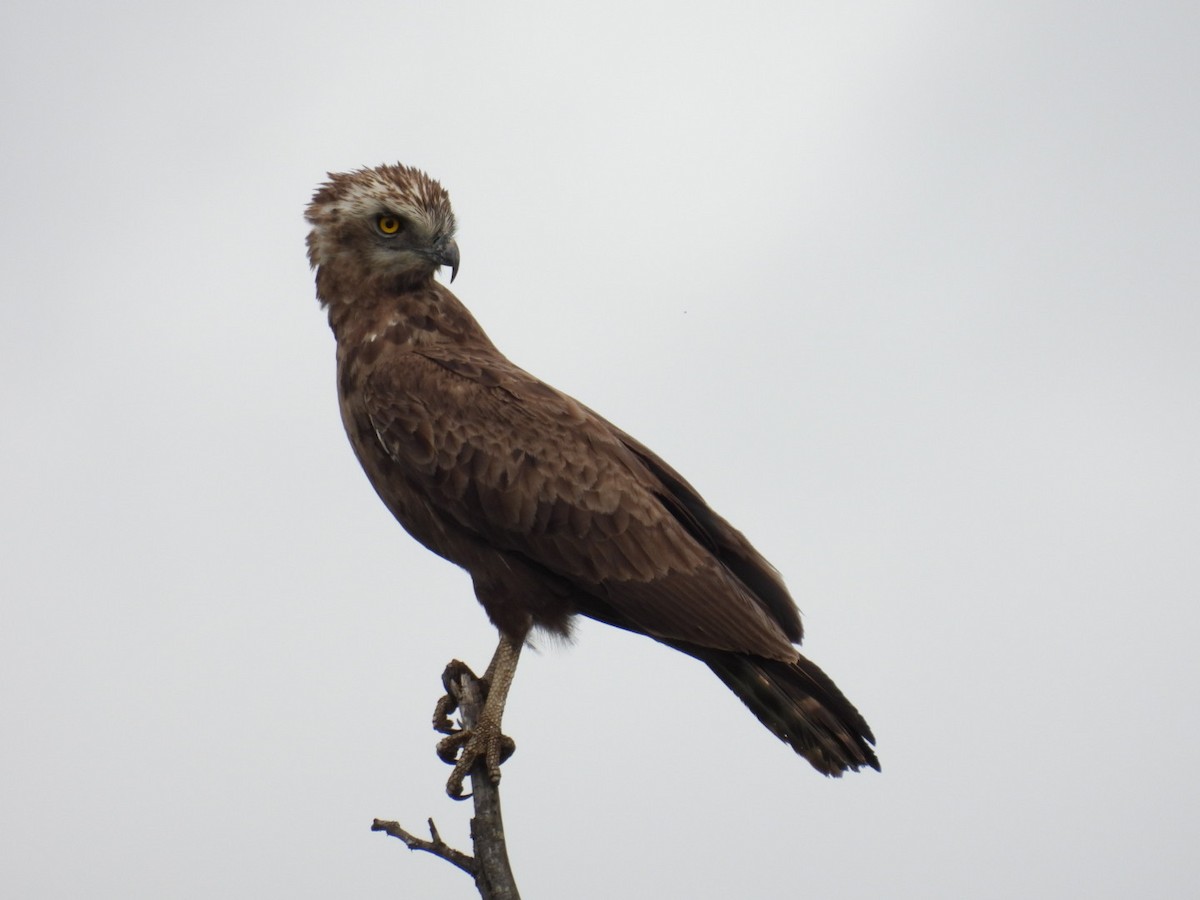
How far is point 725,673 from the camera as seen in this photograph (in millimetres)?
7480

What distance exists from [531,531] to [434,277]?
5.98ft

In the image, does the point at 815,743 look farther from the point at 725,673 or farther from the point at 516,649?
the point at 516,649

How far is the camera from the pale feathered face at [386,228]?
314 inches

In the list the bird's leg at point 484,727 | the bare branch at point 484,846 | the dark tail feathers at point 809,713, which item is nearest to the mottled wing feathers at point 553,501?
the dark tail feathers at point 809,713

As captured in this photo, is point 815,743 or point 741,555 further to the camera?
point 741,555

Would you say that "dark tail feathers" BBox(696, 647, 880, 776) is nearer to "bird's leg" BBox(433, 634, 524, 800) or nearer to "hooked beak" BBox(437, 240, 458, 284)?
"bird's leg" BBox(433, 634, 524, 800)

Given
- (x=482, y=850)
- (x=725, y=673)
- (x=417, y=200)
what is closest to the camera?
(x=482, y=850)

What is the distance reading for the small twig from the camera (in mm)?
5980

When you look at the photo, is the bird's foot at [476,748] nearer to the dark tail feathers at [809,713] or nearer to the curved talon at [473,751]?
the curved talon at [473,751]

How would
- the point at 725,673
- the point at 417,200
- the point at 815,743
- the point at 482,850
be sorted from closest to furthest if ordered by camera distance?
the point at 482,850 → the point at 815,743 → the point at 725,673 → the point at 417,200

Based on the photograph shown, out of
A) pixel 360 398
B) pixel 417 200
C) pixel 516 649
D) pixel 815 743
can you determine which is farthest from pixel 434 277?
pixel 815 743

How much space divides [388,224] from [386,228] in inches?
1.1

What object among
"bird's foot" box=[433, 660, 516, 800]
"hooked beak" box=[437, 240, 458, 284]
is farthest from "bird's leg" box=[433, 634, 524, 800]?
"hooked beak" box=[437, 240, 458, 284]

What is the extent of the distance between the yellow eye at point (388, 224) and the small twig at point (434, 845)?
349 cm
